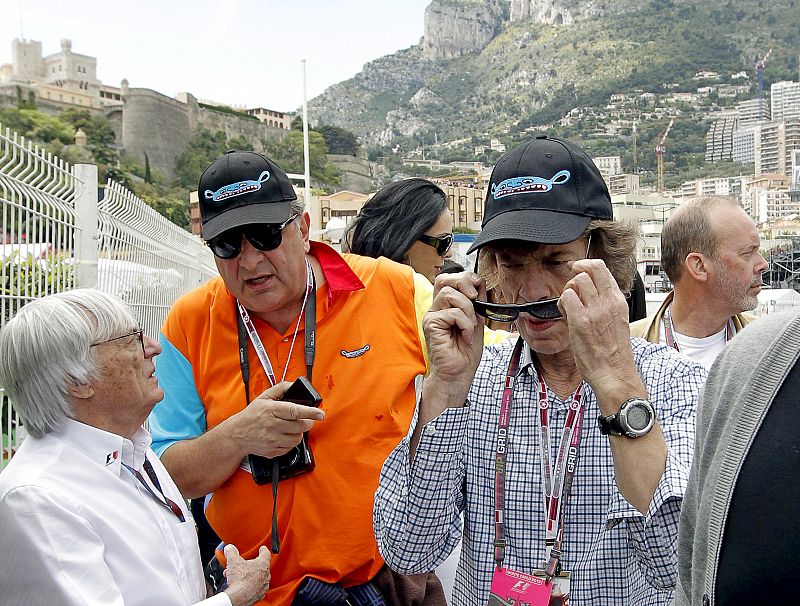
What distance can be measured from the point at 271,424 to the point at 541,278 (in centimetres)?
81

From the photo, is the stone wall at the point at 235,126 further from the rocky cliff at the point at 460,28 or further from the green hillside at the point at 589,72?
the rocky cliff at the point at 460,28

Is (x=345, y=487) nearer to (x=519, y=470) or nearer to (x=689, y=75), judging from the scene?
(x=519, y=470)

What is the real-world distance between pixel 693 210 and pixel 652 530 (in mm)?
2088

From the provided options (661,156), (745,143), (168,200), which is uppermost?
(745,143)

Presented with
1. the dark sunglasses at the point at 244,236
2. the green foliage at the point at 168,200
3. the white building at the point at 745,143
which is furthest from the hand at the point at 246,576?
the white building at the point at 745,143

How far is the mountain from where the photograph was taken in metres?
115

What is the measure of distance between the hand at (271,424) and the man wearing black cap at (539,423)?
37 cm

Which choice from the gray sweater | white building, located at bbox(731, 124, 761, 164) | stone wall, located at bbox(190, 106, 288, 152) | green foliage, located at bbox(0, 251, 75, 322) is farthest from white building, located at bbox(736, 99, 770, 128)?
the gray sweater

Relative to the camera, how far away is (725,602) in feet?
3.17

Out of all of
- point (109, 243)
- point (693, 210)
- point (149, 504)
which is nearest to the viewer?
point (149, 504)

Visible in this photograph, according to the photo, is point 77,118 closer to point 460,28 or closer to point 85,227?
point 85,227

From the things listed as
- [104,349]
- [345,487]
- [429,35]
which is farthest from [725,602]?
[429,35]

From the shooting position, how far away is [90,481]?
1903 mm

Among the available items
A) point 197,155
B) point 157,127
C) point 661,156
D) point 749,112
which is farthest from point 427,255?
point 749,112
